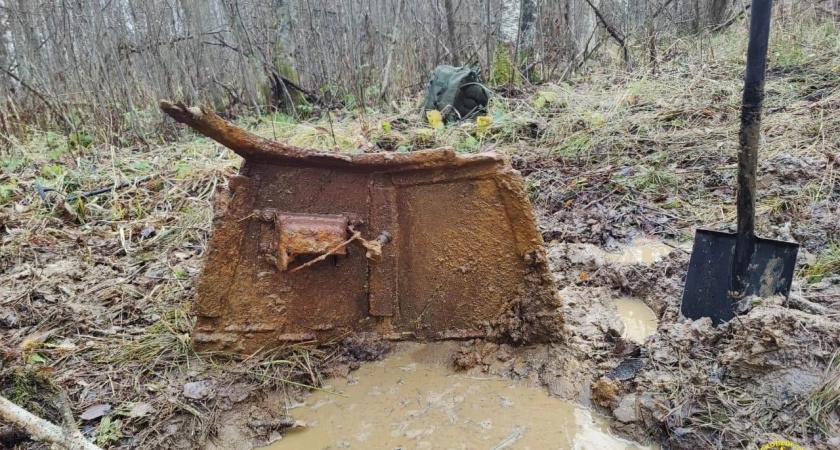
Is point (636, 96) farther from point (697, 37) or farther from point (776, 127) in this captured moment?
point (697, 37)

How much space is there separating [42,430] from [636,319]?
2.34 m

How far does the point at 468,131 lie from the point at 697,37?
139 inches

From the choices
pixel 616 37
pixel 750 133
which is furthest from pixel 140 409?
pixel 616 37

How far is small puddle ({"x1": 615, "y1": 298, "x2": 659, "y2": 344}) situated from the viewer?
2.33m

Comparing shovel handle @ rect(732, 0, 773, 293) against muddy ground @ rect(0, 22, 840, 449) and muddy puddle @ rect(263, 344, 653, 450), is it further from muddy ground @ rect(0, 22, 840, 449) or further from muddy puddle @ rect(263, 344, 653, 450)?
muddy puddle @ rect(263, 344, 653, 450)

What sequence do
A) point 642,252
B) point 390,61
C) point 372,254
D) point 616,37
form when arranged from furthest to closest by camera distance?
point 390,61 < point 616,37 < point 642,252 < point 372,254

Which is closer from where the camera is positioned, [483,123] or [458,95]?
[483,123]

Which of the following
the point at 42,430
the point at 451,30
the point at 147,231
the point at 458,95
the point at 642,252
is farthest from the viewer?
the point at 451,30

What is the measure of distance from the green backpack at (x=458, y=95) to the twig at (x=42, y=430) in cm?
424

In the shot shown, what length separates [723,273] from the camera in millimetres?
2203

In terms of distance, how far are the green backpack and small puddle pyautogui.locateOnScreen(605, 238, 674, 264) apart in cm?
258

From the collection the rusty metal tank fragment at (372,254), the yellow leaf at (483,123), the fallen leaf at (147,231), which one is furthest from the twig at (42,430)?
the yellow leaf at (483,123)

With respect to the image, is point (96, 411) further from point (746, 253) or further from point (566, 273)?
point (746, 253)

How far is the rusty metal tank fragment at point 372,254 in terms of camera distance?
6.61ft
